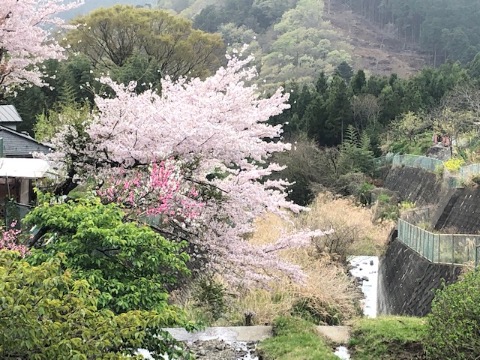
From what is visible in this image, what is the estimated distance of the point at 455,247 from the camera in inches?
499

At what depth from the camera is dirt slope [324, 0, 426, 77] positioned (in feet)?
297

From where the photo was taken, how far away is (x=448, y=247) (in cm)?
1292

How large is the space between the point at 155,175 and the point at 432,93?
141ft

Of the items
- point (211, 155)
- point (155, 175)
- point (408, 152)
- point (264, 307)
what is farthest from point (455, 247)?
point (408, 152)

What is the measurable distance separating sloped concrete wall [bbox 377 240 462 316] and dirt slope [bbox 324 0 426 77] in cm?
6938

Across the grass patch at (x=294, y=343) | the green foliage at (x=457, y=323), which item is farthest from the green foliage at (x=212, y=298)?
the green foliage at (x=457, y=323)

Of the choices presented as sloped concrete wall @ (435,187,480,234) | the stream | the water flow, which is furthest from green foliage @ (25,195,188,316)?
sloped concrete wall @ (435,187,480,234)

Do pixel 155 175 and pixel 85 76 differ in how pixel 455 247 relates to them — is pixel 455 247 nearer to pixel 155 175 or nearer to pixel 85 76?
pixel 155 175

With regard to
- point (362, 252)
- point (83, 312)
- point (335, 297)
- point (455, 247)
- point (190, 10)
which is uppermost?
point (190, 10)

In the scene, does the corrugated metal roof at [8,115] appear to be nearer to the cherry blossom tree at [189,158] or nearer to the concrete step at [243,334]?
the concrete step at [243,334]

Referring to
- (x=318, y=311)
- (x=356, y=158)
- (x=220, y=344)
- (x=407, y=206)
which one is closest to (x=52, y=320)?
(x=220, y=344)

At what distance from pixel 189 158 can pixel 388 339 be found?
14.1ft

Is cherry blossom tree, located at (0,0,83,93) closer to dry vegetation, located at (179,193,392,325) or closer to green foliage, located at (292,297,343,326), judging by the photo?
dry vegetation, located at (179,193,392,325)

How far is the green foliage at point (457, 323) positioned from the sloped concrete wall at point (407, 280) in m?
2.85
